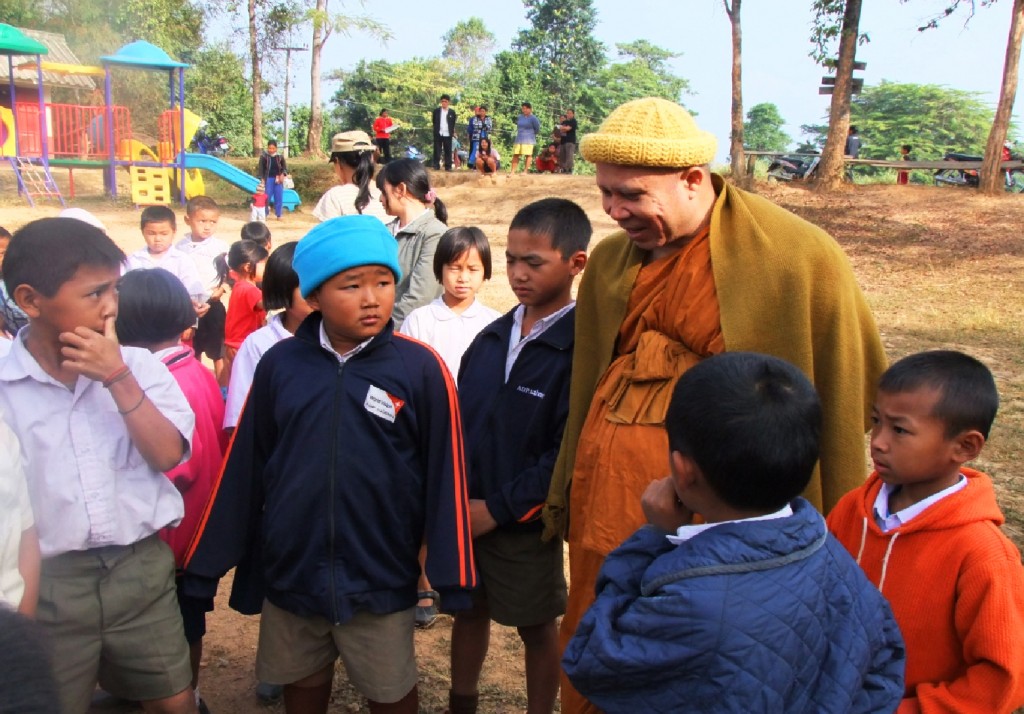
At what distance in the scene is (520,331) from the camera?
2855mm

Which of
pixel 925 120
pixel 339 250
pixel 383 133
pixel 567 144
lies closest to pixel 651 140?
pixel 339 250

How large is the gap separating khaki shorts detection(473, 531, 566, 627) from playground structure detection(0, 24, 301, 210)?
59.5 feet

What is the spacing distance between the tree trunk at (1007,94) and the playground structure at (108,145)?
47.3 ft

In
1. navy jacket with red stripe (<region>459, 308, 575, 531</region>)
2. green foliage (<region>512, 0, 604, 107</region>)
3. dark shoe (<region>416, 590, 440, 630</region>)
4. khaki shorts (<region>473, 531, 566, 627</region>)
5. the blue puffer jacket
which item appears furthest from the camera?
green foliage (<region>512, 0, 604, 107</region>)

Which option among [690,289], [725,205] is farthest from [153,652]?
[725,205]

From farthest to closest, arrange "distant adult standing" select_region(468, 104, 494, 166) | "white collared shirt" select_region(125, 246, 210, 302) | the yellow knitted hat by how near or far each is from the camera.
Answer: "distant adult standing" select_region(468, 104, 494, 166) < "white collared shirt" select_region(125, 246, 210, 302) < the yellow knitted hat

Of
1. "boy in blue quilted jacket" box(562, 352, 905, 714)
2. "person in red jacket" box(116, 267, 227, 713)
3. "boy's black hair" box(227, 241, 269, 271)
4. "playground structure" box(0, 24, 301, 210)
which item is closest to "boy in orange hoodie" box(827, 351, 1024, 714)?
"boy in blue quilted jacket" box(562, 352, 905, 714)

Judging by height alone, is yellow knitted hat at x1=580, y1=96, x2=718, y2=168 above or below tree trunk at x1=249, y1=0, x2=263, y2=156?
below

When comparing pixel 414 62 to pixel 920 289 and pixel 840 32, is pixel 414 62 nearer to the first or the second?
pixel 840 32

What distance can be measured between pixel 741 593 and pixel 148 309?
2.15m

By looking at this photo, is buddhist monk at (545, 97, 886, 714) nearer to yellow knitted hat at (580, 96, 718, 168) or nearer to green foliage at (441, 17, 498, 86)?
yellow knitted hat at (580, 96, 718, 168)

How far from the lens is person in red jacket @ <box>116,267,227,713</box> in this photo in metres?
2.78

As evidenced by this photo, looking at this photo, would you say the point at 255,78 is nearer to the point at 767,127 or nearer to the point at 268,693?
the point at 268,693

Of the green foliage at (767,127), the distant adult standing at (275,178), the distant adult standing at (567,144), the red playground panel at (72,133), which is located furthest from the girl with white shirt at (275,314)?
the green foliage at (767,127)
